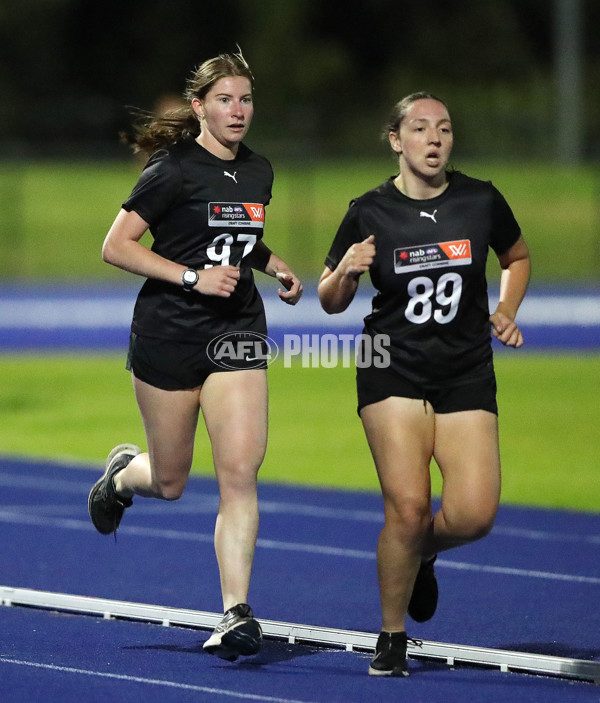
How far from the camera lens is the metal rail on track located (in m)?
5.73

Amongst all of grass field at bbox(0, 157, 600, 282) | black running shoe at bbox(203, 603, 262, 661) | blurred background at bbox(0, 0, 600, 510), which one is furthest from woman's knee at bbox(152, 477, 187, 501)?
grass field at bbox(0, 157, 600, 282)

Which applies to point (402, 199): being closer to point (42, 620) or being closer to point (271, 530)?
point (42, 620)

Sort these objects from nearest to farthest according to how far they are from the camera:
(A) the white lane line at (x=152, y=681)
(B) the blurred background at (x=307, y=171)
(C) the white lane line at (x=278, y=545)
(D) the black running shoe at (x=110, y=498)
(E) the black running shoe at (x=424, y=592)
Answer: (A) the white lane line at (x=152, y=681)
(E) the black running shoe at (x=424, y=592)
(D) the black running shoe at (x=110, y=498)
(C) the white lane line at (x=278, y=545)
(B) the blurred background at (x=307, y=171)

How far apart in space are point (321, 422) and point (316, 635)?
8315 millimetres

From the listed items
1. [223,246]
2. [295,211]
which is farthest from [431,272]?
[295,211]

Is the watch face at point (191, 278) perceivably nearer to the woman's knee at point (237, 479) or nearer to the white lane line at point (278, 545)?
the woman's knee at point (237, 479)

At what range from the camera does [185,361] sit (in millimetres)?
6078

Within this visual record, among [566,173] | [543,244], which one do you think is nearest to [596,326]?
[543,244]

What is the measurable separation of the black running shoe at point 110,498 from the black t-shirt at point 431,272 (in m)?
1.74

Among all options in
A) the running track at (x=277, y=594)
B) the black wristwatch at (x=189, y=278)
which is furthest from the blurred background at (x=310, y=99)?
the black wristwatch at (x=189, y=278)

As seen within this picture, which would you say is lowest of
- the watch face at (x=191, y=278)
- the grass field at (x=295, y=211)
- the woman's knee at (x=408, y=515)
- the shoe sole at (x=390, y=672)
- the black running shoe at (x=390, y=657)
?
the shoe sole at (x=390, y=672)

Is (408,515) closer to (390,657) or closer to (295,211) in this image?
(390,657)

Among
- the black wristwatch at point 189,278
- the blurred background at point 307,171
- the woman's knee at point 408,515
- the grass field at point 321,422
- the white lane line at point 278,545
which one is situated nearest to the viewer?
the woman's knee at point 408,515

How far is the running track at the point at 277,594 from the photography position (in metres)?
5.55
